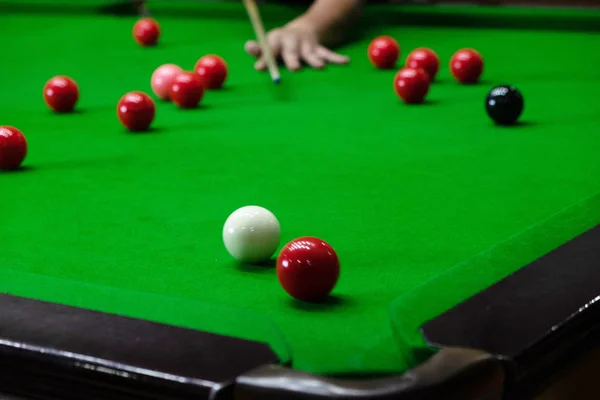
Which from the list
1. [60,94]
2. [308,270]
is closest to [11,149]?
[60,94]

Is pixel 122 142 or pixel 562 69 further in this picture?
pixel 562 69

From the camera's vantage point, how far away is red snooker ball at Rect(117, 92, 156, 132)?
2.87 meters

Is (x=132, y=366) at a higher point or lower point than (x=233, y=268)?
higher

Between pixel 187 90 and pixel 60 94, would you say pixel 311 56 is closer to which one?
pixel 187 90

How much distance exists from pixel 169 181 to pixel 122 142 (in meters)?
0.51

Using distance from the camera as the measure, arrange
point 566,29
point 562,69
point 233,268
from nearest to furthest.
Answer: point 233,268
point 562,69
point 566,29

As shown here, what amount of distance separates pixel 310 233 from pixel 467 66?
67.9 inches

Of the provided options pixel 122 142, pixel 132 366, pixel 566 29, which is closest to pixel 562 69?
pixel 566 29

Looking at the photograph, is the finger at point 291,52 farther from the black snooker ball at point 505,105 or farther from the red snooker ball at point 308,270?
the red snooker ball at point 308,270

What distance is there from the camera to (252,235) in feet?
5.64

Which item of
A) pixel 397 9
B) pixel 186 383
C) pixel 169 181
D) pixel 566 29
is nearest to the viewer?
pixel 186 383

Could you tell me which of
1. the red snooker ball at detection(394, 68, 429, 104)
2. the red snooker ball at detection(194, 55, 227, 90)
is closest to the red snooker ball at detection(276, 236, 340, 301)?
the red snooker ball at detection(394, 68, 429, 104)

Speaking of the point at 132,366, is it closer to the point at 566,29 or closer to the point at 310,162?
the point at 310,162

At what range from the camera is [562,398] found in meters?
1.44
